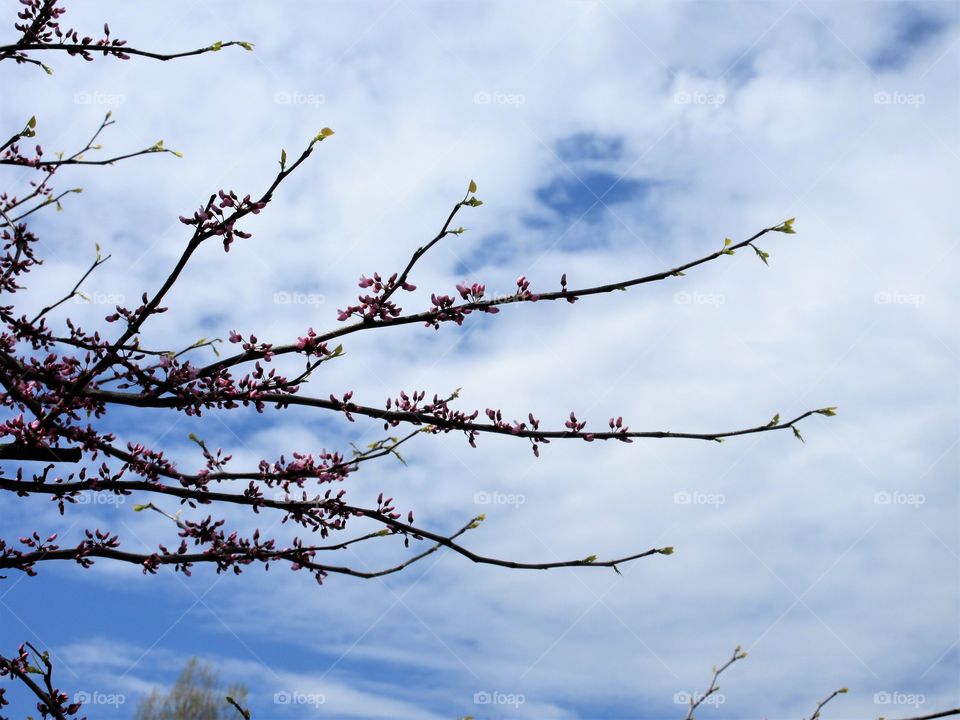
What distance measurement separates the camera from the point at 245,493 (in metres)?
3.34

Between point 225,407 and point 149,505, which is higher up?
point 225,407

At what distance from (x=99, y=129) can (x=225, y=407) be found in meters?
2.61

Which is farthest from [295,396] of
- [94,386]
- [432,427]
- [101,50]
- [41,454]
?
[101,50]

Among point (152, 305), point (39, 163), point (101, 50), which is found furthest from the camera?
point (39, 163)

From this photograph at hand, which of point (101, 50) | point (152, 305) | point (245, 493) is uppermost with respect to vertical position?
point (101, 50)

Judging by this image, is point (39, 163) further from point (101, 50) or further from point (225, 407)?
point (225, 407)

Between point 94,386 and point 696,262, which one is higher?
→ point 696,262

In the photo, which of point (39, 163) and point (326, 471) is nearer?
point (326, 471)

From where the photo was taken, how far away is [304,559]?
3.49 m

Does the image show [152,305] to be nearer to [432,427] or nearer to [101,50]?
[432,427]

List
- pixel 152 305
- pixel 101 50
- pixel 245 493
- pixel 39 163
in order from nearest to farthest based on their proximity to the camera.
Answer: pixel 152 305 < pixel 245 493 < pixel 101 50 < pixel 39 163

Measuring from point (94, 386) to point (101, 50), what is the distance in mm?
1809

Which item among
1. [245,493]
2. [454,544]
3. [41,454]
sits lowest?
[454,544]

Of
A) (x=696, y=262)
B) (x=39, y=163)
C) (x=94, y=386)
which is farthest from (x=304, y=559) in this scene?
(x=39, y=163)
